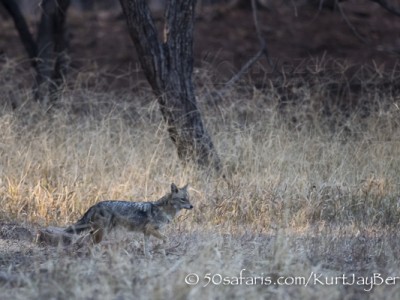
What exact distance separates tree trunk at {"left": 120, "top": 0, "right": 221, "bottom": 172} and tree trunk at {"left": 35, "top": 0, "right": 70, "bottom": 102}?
7.91 ft

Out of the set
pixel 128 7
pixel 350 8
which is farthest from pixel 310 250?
pixel 350 8

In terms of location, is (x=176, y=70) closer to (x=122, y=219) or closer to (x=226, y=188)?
(x=226, y=188)

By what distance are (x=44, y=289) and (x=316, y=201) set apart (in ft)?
13.4

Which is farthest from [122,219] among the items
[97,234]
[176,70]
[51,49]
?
[51,49]

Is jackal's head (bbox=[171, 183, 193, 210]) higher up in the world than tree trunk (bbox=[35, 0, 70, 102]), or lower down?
higher up

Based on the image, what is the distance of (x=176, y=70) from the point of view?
10.8 metres

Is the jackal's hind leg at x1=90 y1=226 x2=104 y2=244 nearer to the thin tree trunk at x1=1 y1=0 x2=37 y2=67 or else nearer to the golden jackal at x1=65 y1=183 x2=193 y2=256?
the golden jackal at x1=65 y1=183 x2=193 y2=256

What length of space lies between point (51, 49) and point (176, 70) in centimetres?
391

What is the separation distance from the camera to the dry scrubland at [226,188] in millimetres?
6527

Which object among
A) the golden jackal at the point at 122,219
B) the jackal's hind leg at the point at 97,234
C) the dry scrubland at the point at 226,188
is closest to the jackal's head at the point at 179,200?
the golden jackal at the point at 122,219

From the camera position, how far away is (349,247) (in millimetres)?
8070

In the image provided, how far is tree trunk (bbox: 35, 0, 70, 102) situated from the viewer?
42.9ft

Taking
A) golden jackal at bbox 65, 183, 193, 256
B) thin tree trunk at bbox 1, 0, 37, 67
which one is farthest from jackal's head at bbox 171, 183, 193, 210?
thin tree trunk at bbox 1, 0, 37, 67

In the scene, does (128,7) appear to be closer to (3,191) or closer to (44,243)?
(3,191)
